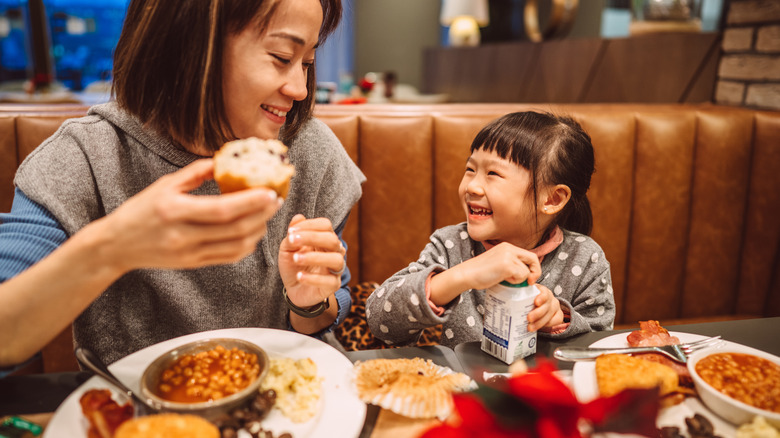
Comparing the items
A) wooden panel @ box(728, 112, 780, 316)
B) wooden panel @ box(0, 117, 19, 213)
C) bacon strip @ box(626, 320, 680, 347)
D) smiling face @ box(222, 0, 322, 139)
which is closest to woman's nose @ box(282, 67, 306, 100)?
smiling face @ box(222, 0, 322, 139)

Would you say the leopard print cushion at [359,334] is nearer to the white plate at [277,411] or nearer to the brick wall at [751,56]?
the white plate at [277,411]

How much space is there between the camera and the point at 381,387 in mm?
859

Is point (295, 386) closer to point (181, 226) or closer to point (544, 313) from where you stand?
→ point (181, 226)

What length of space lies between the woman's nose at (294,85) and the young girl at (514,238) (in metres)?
0.54

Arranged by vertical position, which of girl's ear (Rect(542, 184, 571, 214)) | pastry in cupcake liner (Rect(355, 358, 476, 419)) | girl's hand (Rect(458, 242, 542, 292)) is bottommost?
pastry in cupcake liner (Rect(355, 358, 476, 419))

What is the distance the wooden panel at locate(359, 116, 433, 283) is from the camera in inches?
79.0

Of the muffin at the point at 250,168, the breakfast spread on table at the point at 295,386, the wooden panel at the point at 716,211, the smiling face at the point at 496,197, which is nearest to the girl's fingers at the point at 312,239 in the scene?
A: the muffin at the point at 250,168

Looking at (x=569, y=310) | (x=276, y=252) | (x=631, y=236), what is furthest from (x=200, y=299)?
(x=631, y=236)

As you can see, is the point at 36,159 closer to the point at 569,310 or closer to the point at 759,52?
the point at 569,310

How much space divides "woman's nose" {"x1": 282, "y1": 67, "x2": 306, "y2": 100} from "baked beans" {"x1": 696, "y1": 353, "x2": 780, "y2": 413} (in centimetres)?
103

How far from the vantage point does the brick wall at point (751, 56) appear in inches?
88.4

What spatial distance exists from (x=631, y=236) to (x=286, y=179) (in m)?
1.84

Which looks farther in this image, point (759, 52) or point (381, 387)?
point (759, 52)

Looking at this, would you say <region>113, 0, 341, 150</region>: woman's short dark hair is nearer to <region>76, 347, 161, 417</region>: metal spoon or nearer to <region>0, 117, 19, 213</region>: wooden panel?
<region>76, 347, 161, 417</region>: metal spoon
